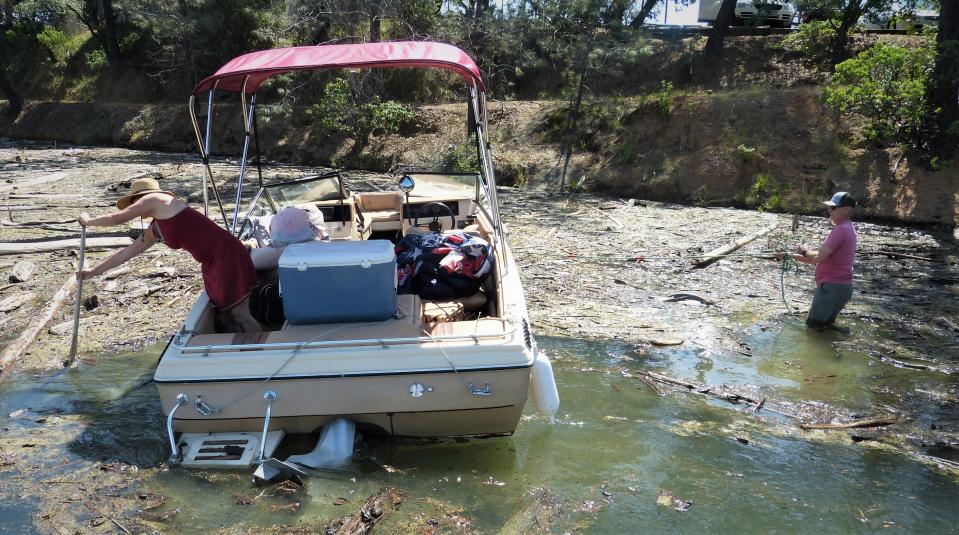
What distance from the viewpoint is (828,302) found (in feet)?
23.1

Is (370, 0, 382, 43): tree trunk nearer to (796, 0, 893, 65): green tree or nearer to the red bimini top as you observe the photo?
(796, 0, 893, 65): green tree

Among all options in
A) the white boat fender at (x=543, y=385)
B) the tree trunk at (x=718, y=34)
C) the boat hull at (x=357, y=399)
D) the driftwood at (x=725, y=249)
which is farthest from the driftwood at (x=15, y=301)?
the tree trunk at (x=718, y=34)

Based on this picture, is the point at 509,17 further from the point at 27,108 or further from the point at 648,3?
the point at 27,108

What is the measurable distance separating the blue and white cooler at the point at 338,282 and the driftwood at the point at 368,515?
1.06 meters

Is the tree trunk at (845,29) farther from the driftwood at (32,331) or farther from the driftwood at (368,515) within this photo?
the driftwood at (368,515)

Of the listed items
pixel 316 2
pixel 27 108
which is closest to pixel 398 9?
pixel 316 2

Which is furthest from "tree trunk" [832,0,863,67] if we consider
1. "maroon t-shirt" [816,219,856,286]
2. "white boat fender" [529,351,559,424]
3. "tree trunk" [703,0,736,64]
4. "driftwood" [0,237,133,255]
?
"white boat fender" [529,351,559,424]

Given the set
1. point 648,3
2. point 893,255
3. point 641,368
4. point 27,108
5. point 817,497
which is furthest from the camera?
point 27,108

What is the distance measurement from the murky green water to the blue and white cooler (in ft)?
→ 3.13

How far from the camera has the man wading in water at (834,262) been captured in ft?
22.2

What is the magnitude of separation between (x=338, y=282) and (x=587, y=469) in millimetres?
1967

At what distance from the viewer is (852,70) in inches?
520

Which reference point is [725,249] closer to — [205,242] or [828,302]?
[828,302]

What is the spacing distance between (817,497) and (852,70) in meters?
11.3
